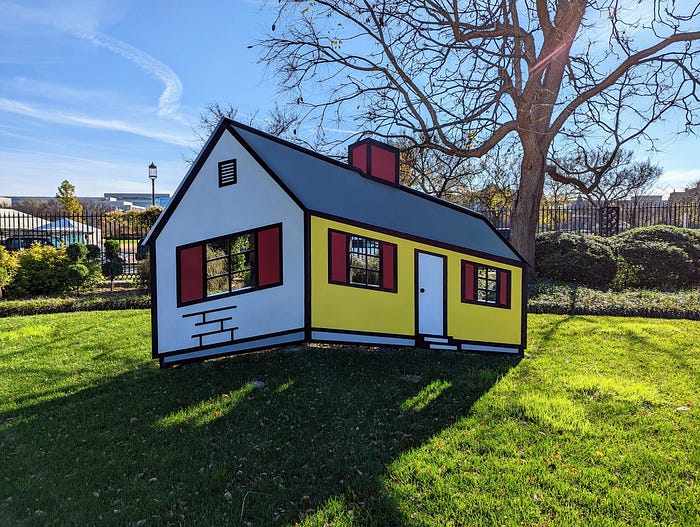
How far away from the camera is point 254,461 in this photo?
420 cm

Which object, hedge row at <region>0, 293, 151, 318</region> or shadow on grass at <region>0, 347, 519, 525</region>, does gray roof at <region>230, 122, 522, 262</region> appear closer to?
shadow on grass at <region>0, 347, 519, 525</region>

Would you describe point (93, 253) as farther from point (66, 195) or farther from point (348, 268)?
point (66, 195)

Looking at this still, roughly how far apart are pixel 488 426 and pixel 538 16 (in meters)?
11.6

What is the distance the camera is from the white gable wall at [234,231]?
20.5 ft

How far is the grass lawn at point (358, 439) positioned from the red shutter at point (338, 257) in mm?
1540

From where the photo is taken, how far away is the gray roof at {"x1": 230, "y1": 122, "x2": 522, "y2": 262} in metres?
6.53

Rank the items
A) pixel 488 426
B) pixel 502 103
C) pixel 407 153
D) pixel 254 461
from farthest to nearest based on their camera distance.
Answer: pixel 407 153, pixel 502 103, pixel 488 426, pixel 254 461

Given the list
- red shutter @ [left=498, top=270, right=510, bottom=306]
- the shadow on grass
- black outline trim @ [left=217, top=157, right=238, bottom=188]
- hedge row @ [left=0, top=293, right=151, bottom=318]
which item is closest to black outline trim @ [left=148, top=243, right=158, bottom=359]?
the shadow on grass

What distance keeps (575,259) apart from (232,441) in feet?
39.9

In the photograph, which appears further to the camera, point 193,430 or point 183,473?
point 193,430

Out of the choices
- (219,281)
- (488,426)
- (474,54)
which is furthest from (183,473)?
(474,54)

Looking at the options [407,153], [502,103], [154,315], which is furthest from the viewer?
[407,153]

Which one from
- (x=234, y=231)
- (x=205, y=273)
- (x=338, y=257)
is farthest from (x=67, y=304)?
(x=338, y=257)

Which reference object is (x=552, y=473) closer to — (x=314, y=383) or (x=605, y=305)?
(x=314, y=383)
